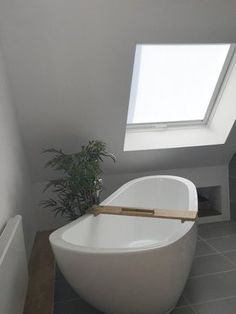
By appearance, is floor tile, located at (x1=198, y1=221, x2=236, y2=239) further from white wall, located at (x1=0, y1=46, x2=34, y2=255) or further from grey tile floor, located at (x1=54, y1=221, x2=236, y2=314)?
white wall, located at (x1=0, y1=46, x2=34, y2=255)

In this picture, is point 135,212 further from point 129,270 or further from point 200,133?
point 200,133

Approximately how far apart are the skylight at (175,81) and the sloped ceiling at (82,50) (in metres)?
0.54

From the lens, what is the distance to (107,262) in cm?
145

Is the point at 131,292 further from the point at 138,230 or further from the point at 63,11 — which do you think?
the point at 63,11

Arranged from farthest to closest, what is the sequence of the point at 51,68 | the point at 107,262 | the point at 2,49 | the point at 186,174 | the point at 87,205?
the point at 186,174, the point at 87,205, the point at 51,68, the point at 2,49, the point at 107,262

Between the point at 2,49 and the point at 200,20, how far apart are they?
5.01 feet

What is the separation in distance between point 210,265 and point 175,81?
199 cm

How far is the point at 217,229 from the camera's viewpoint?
3475mm

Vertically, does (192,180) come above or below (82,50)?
below

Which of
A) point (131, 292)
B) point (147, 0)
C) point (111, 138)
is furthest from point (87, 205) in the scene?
Result: point (147, 0)

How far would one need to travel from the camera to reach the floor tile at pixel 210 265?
8.19 feet

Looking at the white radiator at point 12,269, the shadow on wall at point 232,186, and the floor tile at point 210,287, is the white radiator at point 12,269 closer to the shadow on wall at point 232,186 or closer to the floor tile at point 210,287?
the floor tile at point 210,287

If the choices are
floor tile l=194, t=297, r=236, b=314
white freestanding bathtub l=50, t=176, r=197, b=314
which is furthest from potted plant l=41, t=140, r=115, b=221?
floor tile l=194, t=297, r=236, b=314

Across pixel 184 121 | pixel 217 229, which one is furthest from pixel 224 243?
pixel 184 121
